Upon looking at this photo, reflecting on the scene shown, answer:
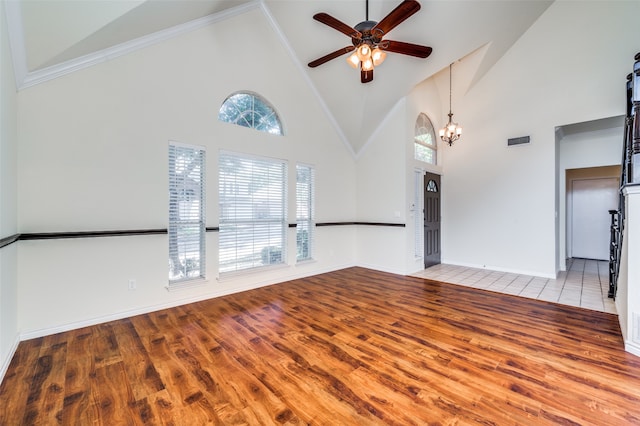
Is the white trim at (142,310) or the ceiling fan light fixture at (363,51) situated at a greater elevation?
the ceiling fan light fixture at (363,51)

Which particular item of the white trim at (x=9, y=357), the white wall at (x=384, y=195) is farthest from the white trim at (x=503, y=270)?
the white trim at (x=9, y=357)

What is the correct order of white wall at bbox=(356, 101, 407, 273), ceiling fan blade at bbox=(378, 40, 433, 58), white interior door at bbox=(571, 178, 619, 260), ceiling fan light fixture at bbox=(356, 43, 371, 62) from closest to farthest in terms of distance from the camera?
ceiling fan light fixture at bbox=(356, 43, 371, 62) → ceiling fan blade at bbox=(378, 40, 433, 58) → white wall at bbox=(356, 101, 407, 273) → white interior door at bbox=(571, 178, 619, 260)

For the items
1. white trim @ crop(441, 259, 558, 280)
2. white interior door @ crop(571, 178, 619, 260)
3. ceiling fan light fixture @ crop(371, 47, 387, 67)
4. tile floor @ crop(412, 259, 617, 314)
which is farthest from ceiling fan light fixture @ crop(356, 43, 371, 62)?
white interior door @ crop(571, 178, 619, 260)

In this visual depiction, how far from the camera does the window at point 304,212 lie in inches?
199

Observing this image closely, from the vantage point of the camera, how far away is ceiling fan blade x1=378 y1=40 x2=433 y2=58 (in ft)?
9.59

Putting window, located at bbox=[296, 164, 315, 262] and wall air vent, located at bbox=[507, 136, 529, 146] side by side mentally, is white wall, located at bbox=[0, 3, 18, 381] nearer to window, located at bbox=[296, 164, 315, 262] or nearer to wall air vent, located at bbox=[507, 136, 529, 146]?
window, located at bbox=[296, 164, 315, 262]

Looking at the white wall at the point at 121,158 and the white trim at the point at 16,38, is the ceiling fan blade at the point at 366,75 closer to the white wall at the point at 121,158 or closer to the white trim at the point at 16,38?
the white wall at the point at 121,158

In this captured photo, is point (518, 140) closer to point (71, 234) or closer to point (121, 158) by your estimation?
point (121, 158)

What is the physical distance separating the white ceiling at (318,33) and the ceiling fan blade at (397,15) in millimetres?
1290

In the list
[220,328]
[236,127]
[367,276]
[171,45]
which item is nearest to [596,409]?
[220,328]

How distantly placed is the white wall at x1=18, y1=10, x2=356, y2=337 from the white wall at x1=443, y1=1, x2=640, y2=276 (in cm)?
433

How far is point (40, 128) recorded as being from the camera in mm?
2629

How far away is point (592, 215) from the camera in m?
6.42

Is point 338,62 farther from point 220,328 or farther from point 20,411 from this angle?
point 20,411
